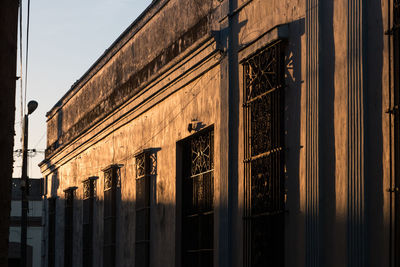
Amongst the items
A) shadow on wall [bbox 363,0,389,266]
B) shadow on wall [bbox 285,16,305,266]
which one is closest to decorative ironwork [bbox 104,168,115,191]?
shadow on wall [bbox 285,16,305,266]

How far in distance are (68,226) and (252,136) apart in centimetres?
1356

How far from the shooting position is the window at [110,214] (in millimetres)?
17703

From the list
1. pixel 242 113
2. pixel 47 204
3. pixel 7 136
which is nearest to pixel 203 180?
pixel 242 113

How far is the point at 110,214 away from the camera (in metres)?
17.8

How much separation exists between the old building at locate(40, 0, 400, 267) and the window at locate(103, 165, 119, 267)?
0.04 meters

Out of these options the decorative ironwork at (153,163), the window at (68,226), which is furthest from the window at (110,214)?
the window at (68,226)

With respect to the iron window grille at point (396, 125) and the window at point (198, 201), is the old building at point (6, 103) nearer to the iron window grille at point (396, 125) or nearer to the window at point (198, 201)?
the iron window grille at point (396, 125)

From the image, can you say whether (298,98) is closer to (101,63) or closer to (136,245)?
(136,245)

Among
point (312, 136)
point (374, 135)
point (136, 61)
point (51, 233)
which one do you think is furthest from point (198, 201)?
point (51, 233)

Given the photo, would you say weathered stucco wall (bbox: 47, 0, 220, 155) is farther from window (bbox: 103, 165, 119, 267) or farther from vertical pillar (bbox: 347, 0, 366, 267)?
vertical pillar (bbox: 347, 0, 366, 267)

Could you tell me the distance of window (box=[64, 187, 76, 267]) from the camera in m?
22.6

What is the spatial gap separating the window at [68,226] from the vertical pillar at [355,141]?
1518 centimetres

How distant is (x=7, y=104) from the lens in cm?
577

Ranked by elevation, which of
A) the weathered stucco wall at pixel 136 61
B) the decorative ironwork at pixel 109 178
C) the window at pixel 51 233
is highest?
the weathered stucco wall at pixel 136 61
